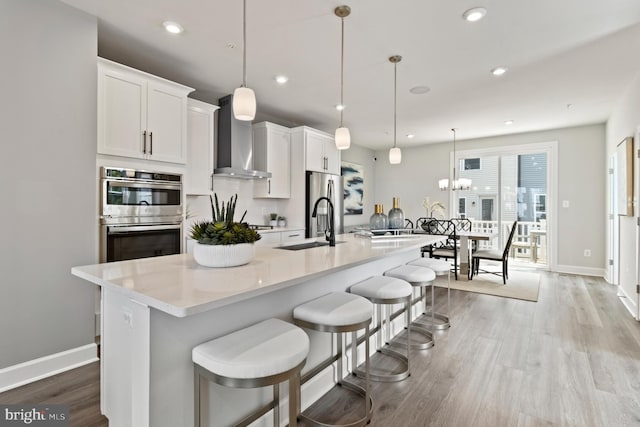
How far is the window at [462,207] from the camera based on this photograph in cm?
695

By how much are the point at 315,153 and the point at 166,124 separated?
2.48m

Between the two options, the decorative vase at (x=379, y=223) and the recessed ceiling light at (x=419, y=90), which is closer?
the decorative vase at (x=379, y=223)

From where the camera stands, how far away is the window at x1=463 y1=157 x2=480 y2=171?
22.4 feet

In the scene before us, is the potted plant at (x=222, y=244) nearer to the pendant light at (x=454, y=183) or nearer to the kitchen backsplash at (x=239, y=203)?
the kitchen backsplash at (x=239, y=203)

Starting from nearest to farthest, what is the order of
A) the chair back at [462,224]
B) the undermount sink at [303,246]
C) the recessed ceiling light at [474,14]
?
the recessed ceiling light at [474,14], the undermount sink at [303,246], the chair back at [462,224]

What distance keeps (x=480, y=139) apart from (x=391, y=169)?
6.76ft

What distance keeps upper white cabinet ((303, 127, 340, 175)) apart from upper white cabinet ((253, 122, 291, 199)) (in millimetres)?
335

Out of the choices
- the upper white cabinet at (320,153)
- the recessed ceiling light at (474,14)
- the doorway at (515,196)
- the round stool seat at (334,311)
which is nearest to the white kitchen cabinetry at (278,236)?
the upper white cabinet at (320,153)

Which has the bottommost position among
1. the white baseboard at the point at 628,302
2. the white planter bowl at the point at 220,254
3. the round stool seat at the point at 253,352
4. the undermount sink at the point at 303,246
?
the white baseboard at the point at 628,302

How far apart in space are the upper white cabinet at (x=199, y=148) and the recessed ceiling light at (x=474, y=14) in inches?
110

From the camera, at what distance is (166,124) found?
3076 millimetres

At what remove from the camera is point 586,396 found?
1996 millimetres

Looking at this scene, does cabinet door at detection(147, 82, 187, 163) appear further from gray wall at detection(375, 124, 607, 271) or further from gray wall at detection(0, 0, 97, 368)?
gray wall at detection(375, 124, 607, 271)

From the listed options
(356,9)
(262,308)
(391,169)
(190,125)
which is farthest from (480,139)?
(262,308)
